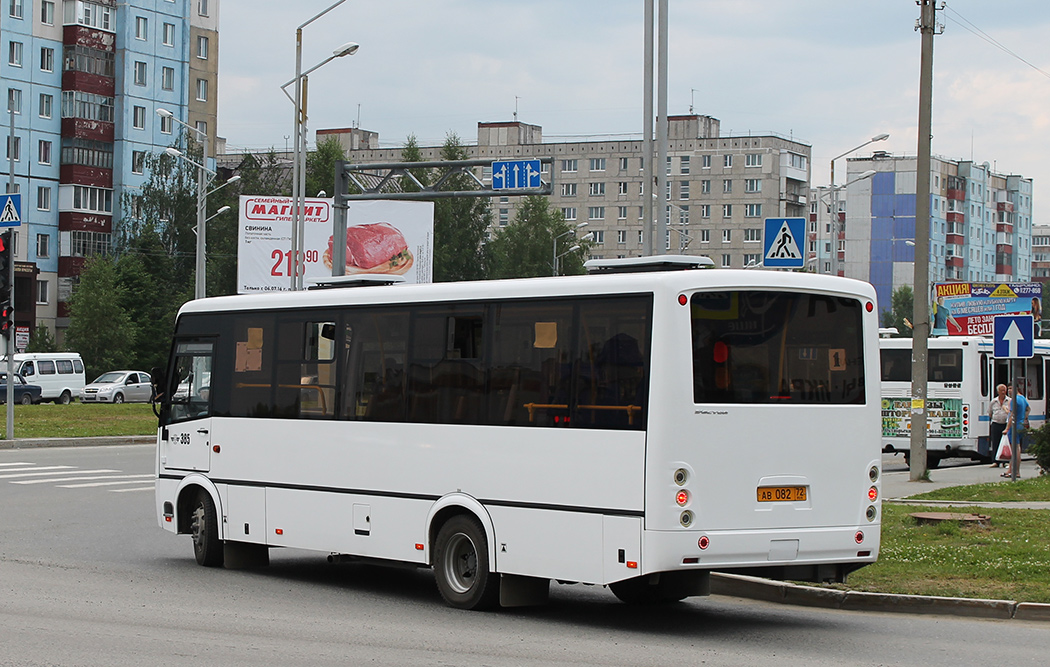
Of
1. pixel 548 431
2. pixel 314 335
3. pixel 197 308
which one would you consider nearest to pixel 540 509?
pixel 548 431

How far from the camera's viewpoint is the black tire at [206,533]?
48.0 feet

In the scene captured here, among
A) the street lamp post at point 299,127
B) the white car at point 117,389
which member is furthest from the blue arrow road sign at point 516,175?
the white car at point 117,389

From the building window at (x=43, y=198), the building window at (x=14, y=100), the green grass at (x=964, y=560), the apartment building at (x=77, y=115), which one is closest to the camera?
the green grass at (x=964, y=560)

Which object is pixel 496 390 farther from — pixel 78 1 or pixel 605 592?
pixel 78 1

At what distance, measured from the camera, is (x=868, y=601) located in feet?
40.4

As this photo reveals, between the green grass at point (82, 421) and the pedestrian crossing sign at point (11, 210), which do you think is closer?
the pedestrian crossing sign at point (11, 210)

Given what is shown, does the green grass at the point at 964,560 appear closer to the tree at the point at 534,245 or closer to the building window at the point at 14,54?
the building window at the point at 14,54

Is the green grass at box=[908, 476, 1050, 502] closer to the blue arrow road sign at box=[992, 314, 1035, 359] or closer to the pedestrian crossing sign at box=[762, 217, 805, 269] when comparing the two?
the blue arrow road sign at box=[992, 314, 1035, 359]

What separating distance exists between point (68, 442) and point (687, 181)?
323 feet

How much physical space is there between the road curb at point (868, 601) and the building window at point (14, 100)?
73.8 m

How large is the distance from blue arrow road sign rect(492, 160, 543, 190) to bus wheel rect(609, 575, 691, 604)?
75.3 ft

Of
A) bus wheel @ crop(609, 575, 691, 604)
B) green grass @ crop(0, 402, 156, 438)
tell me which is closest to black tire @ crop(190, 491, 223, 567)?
bus wheel @ crop(609, 575, 691, 604)

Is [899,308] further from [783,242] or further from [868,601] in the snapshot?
[868,601]

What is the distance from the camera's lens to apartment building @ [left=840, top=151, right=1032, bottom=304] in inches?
5349
